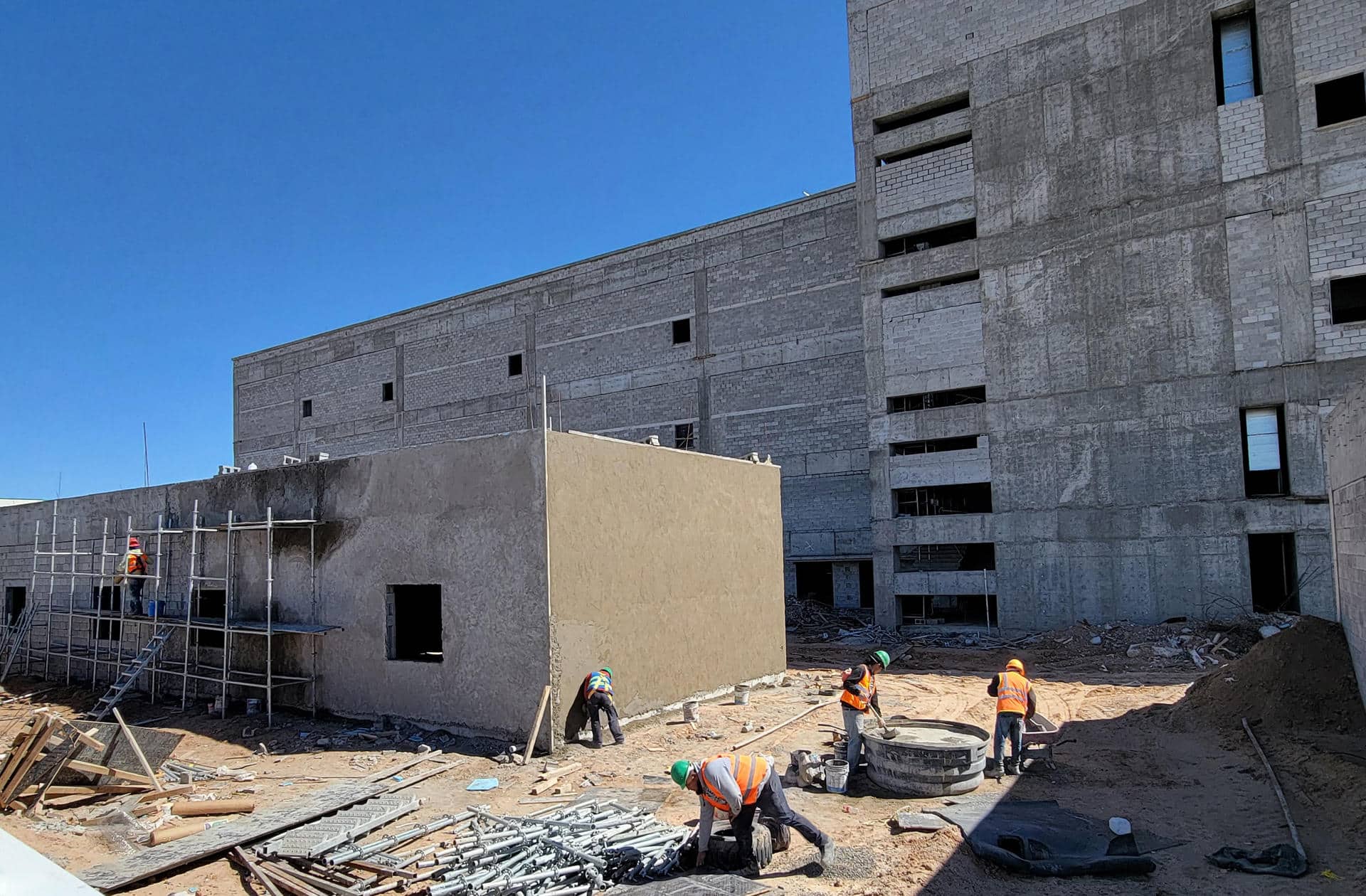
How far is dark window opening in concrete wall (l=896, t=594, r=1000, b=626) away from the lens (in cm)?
2347

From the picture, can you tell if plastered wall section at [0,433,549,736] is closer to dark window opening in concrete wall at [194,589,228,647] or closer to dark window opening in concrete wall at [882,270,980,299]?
dark window opening in concrete wall at [194,589,228,647]

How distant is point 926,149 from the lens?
80.8 feet

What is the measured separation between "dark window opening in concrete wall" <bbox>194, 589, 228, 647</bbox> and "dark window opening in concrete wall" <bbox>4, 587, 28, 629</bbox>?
866 centimetres

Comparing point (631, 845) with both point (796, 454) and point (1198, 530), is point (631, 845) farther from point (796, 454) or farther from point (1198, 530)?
point (796, 454)

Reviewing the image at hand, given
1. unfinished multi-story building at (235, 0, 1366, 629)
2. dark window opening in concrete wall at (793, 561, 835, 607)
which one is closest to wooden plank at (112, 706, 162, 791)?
unfinished multi-story building at (235, 0, 1366, 629)

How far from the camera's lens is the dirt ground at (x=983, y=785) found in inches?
280

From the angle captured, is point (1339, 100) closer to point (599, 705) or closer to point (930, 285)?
point (930, 285)

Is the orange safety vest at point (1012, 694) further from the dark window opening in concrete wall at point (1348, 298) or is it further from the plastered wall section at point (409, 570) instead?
the dark window opening in concrete wall at point (1348, 298)

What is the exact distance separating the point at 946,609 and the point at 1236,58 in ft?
52.2

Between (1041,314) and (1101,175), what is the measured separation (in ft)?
12.3

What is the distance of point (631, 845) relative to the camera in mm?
7562

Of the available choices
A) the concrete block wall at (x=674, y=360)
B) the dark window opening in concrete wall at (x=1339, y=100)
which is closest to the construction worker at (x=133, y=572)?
the concrete block wall at (x=674, y=360)

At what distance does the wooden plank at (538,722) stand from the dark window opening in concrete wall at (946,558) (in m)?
14.9

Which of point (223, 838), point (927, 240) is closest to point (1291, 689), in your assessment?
point (223, 838)
